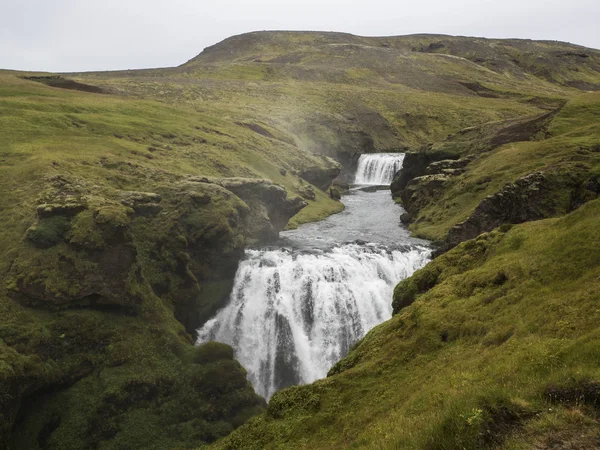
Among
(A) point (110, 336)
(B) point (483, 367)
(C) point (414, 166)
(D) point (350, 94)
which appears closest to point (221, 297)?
(A) point (110, 336)

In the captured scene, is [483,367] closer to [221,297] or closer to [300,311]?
[300,311]

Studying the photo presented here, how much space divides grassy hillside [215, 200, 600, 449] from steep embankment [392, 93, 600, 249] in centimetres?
1122

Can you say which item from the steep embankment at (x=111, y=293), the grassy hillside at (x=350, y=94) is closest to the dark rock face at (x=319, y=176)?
the grassy hillside at (x=350, y=94)

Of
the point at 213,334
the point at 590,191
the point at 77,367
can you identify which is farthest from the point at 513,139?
the point at 77,367

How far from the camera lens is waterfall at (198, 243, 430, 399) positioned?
29219 mm

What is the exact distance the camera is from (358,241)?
39844 mm

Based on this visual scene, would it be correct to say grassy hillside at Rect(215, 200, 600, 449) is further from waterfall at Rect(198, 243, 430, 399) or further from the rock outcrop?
waterfall at Rect(198, 243, 430, 399)

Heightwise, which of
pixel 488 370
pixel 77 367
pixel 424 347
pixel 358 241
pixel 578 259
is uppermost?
pixel 578 259

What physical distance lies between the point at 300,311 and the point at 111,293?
1301cm

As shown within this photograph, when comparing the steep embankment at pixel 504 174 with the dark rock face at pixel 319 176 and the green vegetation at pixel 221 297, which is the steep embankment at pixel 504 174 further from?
the dark rock face at pixel 319 176

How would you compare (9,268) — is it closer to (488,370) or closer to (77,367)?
(77,367)

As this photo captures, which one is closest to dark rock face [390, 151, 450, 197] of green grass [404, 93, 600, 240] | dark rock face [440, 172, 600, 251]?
green grass [404, 93, 600, 240]

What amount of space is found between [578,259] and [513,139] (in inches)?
1905

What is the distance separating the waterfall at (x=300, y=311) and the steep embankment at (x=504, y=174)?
6.30 metres
